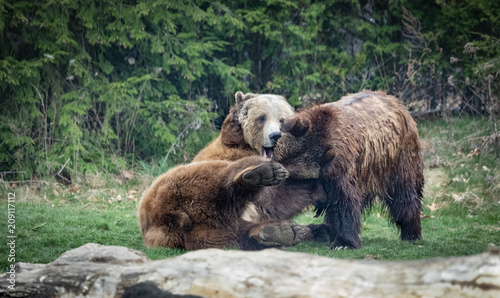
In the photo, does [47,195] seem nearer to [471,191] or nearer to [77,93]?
[77,93]

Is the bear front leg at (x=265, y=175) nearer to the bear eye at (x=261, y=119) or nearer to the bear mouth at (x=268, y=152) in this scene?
the bear mouth at (x=268, y=152)

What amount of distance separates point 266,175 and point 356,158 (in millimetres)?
1437

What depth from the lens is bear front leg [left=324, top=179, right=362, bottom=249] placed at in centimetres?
446

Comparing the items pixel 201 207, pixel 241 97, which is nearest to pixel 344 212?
pixel 201 207

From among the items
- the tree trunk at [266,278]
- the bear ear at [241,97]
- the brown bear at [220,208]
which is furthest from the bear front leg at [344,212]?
the tree trunk at [266,278]

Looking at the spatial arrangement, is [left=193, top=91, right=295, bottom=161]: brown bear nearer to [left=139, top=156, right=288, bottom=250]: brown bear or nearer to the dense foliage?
[left=139, top=156, right=288, bottom=250]: brown bear

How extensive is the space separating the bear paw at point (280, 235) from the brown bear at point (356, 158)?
0.63 metres

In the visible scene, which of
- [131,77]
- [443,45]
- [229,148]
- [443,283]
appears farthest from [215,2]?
[443,283]

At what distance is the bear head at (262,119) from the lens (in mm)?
4727

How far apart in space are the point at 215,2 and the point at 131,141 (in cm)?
294

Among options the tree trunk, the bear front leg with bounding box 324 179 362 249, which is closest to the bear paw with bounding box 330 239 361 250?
the bear front leg with bounding box 324 179 362 249

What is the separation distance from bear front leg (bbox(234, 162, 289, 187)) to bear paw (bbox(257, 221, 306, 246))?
544 mm

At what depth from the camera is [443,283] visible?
1.95 meters

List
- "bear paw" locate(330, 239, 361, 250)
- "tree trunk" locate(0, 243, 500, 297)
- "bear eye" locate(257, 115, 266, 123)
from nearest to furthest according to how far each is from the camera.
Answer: "tree trunk" locate(0, 243, 500, 297) < "bear paw" locate(330, 239, 361, 250) < "bear eye" locate(257, 115, 266, 123)
